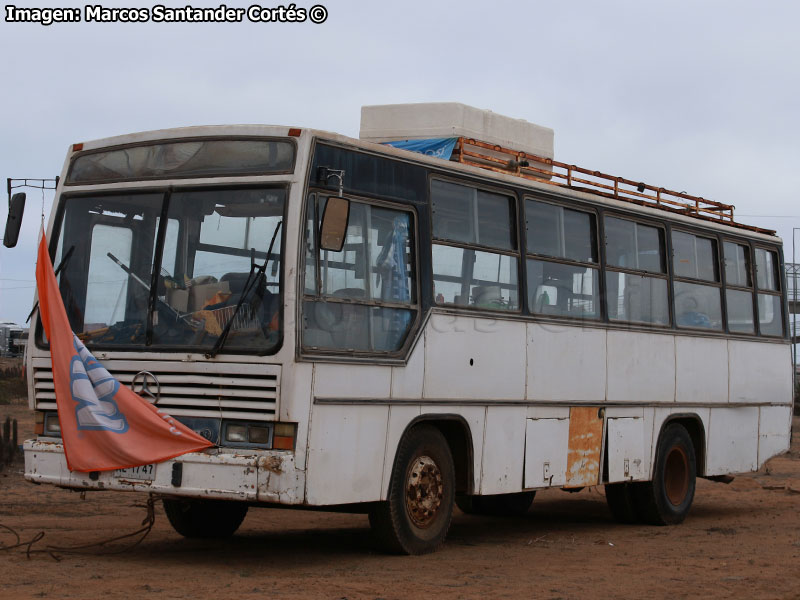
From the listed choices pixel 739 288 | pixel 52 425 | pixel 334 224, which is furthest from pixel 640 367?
pixel 52 425

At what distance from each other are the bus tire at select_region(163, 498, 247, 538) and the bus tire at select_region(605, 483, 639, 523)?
435cm

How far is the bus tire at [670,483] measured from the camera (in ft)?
43.1

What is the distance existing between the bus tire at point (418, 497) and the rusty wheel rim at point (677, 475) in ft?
13.6

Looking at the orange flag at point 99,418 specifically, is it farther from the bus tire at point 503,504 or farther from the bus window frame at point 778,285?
the bus window frame at point 778,285

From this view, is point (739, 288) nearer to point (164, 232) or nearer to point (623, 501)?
point (623, 501)

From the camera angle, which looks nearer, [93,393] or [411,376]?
[93,393]

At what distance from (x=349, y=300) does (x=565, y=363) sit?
308 centimetres

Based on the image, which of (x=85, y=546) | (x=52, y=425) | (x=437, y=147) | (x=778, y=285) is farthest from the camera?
(x=778, y=285)

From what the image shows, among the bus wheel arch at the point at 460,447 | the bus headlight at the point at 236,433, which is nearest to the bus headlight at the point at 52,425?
the bus headlight at the point at 236,433

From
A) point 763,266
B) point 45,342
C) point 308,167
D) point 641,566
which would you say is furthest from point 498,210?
point 763,266

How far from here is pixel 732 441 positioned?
1429 cm

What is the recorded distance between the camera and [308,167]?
29.0 feet

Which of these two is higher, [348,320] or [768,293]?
[768,293]

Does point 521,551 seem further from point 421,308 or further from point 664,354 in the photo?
point 664,354
